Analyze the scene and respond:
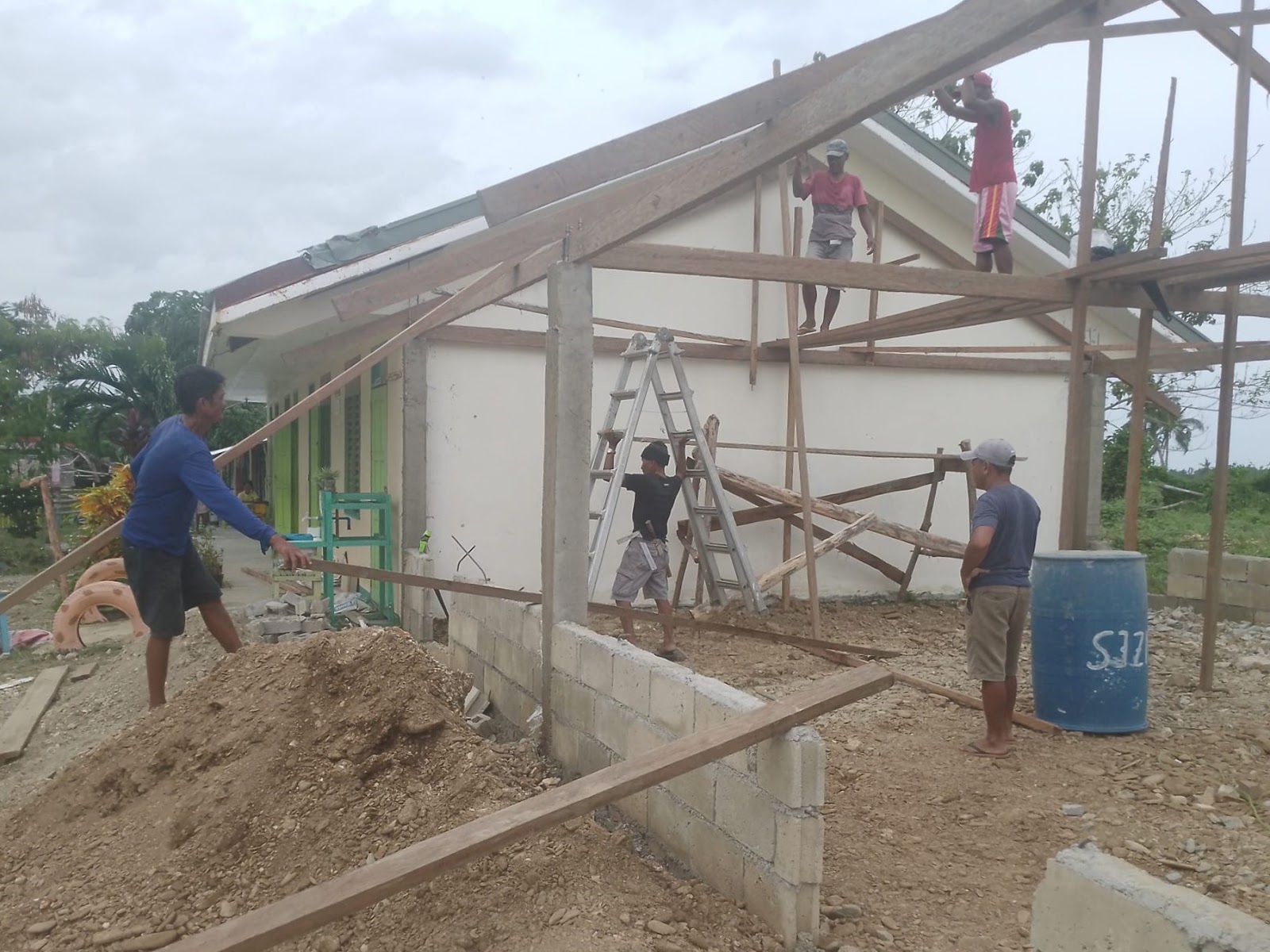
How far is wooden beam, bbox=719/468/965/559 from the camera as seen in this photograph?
25.2 ft

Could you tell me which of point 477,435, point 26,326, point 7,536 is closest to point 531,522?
point 477,435

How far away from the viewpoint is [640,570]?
6.38 meters

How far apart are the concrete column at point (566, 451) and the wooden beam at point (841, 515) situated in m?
3.36

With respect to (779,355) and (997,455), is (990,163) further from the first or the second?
(997,455)

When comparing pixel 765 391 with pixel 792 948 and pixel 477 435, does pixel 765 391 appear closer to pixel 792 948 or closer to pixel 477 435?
pixel 477 435

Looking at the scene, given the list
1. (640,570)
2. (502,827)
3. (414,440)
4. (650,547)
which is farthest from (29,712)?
(502,827)

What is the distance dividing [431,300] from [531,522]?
6.43ft

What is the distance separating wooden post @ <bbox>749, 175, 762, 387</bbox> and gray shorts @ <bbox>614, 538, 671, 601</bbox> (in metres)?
2.67

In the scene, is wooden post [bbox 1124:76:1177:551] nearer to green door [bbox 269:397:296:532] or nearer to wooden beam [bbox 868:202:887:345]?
wooden beam [bbox 868:202:887:345]

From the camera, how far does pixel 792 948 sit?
2688mm

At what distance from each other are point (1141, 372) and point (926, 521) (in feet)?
10.3

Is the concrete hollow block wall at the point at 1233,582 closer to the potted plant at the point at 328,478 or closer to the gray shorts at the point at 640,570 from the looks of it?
the gray shorts at the point at 640,570

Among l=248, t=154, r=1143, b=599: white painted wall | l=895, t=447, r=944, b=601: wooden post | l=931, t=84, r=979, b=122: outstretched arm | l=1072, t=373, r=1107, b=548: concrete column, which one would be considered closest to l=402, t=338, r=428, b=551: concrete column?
l=248, t=154, r=1143, b=599: white painted wall

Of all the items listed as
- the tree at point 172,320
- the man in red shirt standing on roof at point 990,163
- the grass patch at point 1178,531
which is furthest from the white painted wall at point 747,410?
the tree at point 172,320
